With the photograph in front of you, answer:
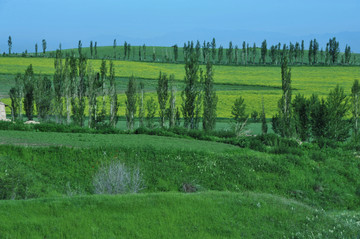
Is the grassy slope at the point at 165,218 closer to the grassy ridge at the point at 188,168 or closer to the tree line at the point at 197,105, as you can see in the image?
the grassy ridge at the point at 188,168

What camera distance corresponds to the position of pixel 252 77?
4852 inches

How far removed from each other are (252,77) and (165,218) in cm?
11105

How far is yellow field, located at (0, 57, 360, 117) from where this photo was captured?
3415 inches

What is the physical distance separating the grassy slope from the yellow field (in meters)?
60.7

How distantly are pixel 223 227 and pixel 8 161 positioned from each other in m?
18.8

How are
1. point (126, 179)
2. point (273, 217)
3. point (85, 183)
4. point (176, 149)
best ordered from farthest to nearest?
1. point (176, 149)
2. point (85, 183)
3. point (126, 179)
4. point (273, 217)

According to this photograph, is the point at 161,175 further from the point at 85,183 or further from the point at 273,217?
the point at 273,217

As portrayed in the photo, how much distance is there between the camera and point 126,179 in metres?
22.4

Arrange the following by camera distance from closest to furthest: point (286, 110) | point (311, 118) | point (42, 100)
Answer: point (286, 110) < point (311, 118) < point (42, 100)

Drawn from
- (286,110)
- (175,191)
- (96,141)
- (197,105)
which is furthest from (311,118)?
(175,191)

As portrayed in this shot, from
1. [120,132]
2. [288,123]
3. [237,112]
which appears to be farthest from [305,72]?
[120,132]

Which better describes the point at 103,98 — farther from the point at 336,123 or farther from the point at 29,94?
the point at 336,123

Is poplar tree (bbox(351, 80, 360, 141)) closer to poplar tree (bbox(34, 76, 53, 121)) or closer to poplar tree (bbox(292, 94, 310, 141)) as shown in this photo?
poplar tree (bbox(292, 94, 310, 141))

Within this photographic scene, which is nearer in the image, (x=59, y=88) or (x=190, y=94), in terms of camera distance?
(x=190, y=94)
